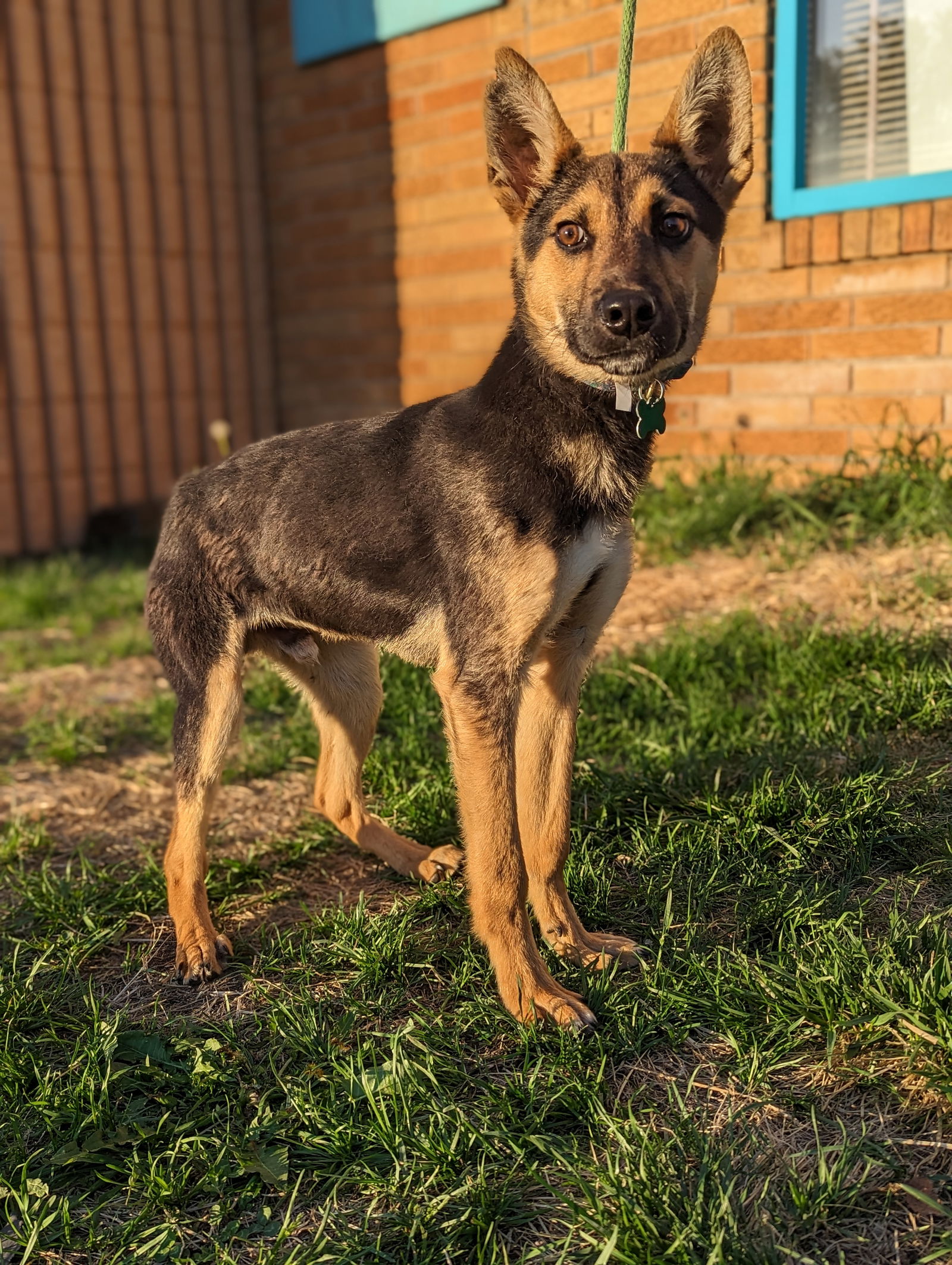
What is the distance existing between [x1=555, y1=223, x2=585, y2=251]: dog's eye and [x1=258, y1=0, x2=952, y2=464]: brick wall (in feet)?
11.2

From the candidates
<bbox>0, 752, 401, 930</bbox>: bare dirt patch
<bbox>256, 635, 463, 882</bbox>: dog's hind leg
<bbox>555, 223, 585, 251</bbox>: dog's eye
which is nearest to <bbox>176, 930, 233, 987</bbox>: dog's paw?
<bbox>0, 752, 401, 930</bbox>: bare dirt patch

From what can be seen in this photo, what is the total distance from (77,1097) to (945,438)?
5.15 m

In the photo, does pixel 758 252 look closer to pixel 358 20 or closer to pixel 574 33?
pixel 574 33

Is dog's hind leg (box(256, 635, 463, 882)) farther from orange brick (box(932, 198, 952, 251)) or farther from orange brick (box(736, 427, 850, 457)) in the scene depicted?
orange brick (box(932, 198, 952, 251))

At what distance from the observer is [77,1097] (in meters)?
2.61

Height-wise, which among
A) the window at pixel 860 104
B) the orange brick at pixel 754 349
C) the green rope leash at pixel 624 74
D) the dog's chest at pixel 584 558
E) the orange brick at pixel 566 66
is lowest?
the dog's chest at pixel 584 558

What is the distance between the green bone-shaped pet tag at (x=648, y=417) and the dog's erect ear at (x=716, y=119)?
0.68 meters

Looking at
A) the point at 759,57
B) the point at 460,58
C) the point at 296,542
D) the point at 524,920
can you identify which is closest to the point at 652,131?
the point at 759,57

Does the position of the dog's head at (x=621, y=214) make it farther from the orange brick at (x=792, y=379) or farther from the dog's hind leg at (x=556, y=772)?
the orange brick at (x=792, y=379)

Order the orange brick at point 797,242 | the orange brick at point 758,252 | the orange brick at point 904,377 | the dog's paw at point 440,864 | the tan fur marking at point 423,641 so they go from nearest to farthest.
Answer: the tan fur marking at point 423,641, the dog's paw at point 440,864, the orange brick at point 904,377, the orange brick at point 797,242, the orange brick at point 758,252

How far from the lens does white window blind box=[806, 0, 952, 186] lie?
18.4 feet

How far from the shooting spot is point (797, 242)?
19.7 feet

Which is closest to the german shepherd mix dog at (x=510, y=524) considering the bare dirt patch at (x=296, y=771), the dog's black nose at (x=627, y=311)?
the dog's black nose at (x=627, y=311)

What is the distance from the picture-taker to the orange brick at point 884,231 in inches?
222
